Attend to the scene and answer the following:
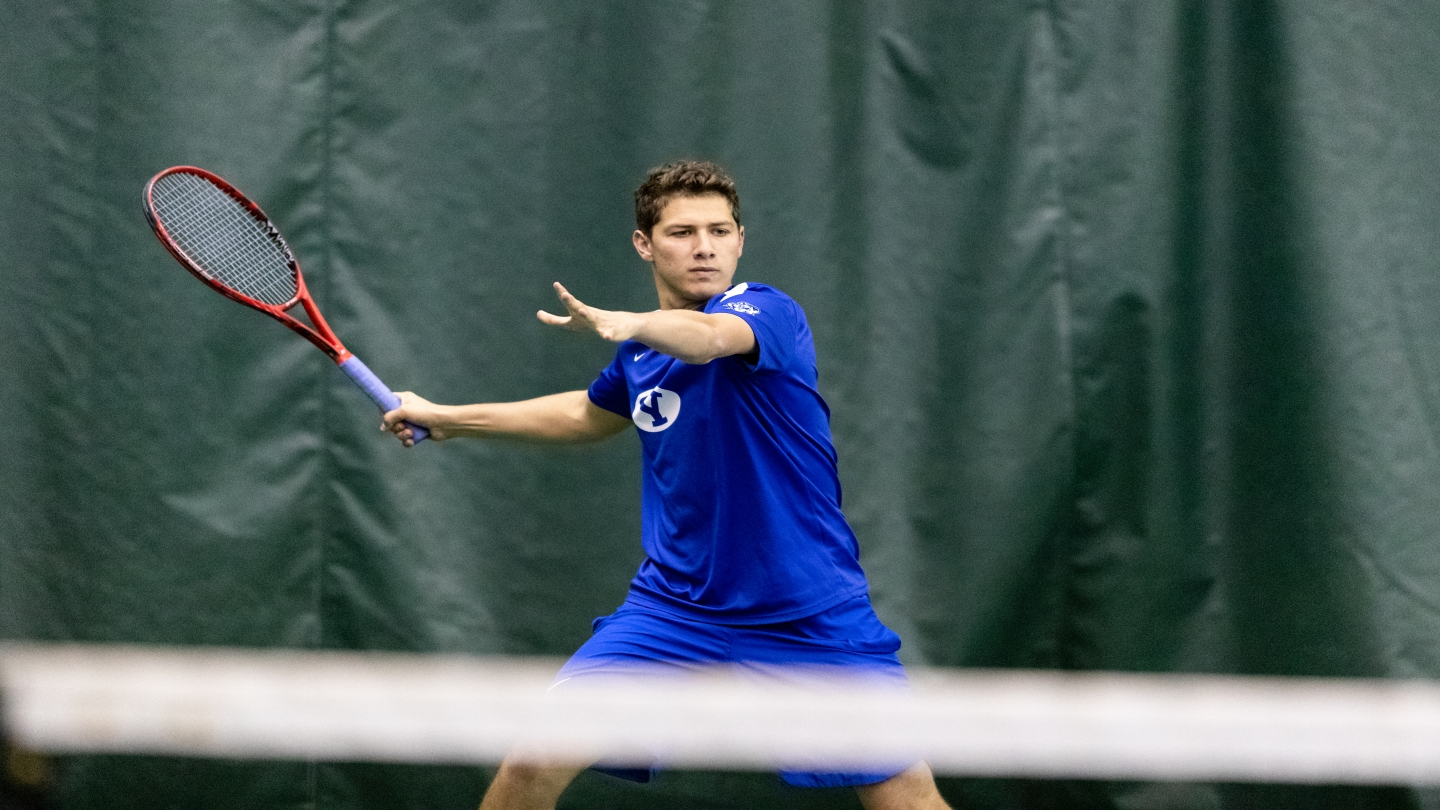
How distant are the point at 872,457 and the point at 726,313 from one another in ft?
3.90

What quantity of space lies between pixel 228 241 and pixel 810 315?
4.46ft

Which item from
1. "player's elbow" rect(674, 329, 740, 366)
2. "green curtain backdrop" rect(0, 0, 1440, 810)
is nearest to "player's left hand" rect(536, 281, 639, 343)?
"player's elbow" rect(674, 329, 740, 366)

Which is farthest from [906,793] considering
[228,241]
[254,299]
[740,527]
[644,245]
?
[228,241]

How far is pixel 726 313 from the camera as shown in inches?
95.6

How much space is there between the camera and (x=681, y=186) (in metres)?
2.70

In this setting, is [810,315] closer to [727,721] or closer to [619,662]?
[619,662]

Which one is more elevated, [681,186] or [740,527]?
[681,186]

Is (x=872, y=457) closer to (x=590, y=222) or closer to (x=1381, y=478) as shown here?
(x=590, y=222)

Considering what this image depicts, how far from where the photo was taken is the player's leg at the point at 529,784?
2367mm

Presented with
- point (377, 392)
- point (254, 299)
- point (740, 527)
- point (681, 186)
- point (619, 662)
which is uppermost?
point (681, 186)

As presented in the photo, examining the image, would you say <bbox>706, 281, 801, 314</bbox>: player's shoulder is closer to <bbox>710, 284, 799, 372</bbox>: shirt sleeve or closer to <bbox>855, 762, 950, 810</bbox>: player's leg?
<bbox>710, 284, 799, 372</bbox>: shirt sleeve

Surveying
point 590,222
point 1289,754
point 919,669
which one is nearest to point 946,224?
point 590,222

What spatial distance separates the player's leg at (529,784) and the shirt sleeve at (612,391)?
787 millimetres

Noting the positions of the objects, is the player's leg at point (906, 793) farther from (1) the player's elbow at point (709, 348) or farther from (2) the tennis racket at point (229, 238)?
(2) the tennis racket at point (229, 238)
